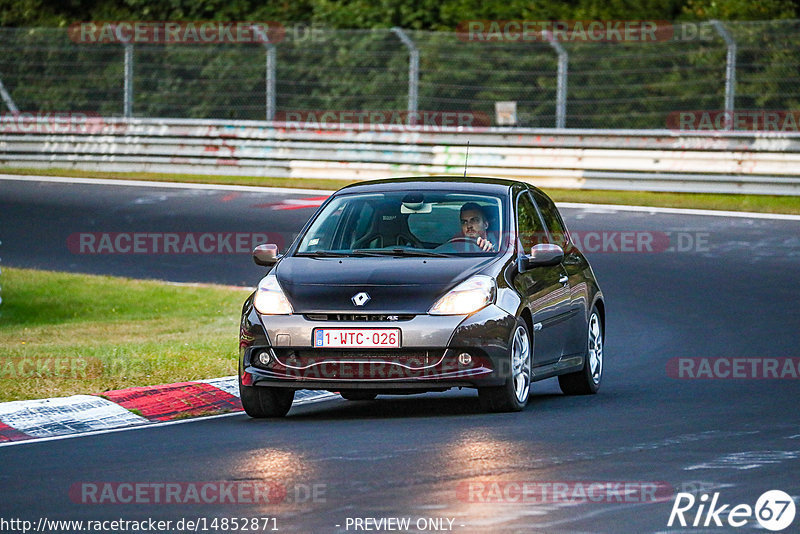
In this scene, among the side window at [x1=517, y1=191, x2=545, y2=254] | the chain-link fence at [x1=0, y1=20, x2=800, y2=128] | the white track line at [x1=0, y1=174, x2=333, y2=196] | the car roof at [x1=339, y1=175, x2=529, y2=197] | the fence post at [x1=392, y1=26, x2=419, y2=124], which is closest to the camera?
the side window at [x1=517, y1=191, x2=545, y2=254]

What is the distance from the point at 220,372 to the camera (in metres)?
11.9

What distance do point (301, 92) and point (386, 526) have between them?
2139cm

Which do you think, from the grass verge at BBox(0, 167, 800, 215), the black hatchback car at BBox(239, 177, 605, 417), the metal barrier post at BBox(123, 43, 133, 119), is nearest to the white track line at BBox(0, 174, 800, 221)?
the grass verge at BBox(0, 167, 800, 215)

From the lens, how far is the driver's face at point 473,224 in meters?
10.5

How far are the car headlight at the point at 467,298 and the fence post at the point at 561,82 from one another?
1513cm

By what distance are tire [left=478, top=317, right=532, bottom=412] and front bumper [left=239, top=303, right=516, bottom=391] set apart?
0.12 metres

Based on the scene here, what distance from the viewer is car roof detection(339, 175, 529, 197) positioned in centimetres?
1090

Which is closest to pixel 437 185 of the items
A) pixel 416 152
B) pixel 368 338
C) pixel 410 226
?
pixel 410 226

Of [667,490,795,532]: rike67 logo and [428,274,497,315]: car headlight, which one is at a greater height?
[428,274,497,315]: car headlight

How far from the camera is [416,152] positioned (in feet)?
84.9

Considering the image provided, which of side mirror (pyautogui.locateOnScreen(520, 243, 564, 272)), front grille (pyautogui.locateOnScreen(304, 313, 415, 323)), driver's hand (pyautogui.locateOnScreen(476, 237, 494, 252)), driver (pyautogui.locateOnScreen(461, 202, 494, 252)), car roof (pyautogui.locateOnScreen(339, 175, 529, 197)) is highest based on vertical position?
car roof (pyautogui.locateOnScreen(339, 175, 529, 197))

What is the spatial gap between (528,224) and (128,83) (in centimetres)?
1800

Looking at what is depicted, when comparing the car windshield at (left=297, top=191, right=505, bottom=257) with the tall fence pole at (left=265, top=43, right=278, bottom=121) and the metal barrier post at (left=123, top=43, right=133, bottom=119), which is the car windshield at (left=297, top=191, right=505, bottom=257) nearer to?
the tall fence pole at (left=265, top=43, right=278, bottom=121)

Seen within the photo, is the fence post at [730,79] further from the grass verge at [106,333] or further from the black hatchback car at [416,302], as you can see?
the black hatchback car at [416,302]
